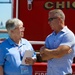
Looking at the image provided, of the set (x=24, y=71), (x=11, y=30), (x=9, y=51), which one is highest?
(x=11, y=30)

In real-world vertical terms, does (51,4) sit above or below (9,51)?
above

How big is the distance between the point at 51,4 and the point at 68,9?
258 millimetres

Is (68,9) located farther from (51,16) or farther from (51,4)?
(51,16)

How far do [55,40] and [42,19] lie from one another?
5.03 ft

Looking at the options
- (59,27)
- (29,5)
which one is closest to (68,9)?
(29,5)

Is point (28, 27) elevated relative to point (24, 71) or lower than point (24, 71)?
elevated

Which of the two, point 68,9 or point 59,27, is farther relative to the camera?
point 68,9

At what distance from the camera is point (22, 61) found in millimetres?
3090

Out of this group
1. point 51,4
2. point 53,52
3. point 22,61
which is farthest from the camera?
point 51,4

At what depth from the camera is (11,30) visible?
3094 millimetres

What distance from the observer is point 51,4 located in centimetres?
437

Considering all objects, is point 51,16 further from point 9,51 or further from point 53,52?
point 9,51

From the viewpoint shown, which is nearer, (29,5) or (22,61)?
(22,61)

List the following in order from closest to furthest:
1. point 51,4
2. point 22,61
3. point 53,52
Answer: point 53,52, point 22,61, point 51,4
